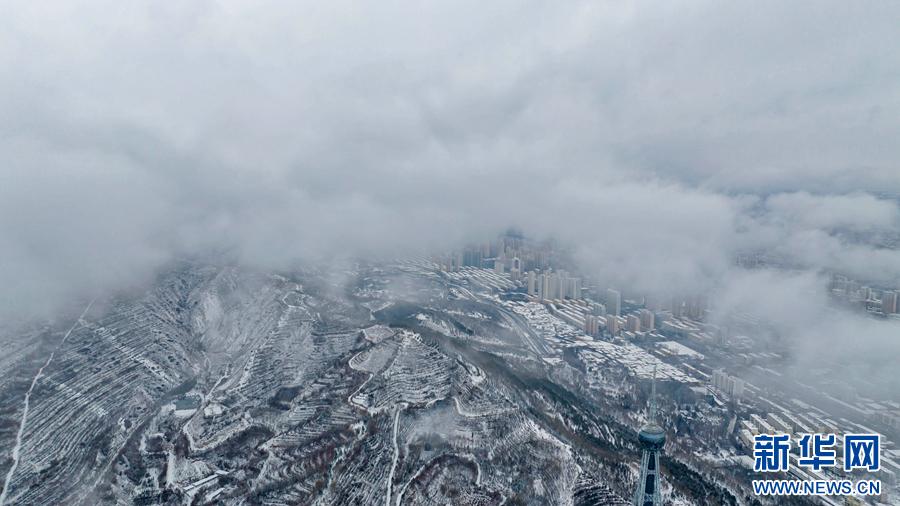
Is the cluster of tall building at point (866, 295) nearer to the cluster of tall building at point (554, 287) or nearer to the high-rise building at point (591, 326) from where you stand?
the high-rise building at point (591, 326)

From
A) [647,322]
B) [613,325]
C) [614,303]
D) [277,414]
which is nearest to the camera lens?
[277,414]

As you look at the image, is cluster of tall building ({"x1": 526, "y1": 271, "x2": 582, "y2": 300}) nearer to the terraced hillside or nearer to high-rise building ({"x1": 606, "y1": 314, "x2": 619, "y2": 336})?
high-rise building ({"x1": 606, "y1": 314, "x2": 619, "y2": 336})

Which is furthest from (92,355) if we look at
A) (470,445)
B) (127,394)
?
(470,445)

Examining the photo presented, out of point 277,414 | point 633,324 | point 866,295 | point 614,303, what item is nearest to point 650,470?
point 277,414

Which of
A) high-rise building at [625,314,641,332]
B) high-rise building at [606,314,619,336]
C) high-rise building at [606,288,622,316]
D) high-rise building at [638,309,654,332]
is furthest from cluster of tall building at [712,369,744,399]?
high-rise building at [606,288,622,316]

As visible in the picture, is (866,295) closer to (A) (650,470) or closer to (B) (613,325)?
(B) (613,325)

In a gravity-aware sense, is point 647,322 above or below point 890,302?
below
